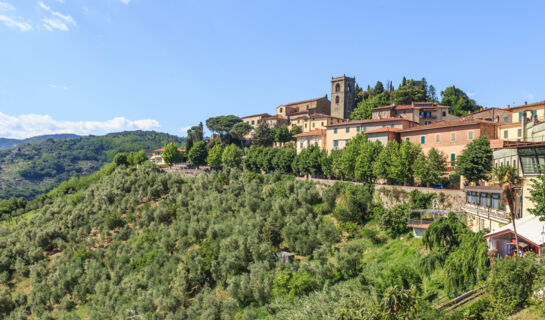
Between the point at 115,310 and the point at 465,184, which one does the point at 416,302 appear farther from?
the point at 115,310

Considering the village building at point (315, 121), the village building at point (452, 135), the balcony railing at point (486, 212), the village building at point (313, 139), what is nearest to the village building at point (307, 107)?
the village building at point (315, 121)

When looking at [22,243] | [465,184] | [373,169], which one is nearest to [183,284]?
[373,169]

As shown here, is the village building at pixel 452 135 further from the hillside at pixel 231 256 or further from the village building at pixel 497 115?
the hillside at pixel 231 256

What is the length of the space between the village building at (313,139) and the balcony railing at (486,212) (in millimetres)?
32354

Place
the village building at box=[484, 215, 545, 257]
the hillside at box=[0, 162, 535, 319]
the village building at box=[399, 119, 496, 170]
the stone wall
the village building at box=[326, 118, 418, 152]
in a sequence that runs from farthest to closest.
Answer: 1. the village building at box=[326, 118, 418, 152]
2. the village building at box=[399, 119, 496, 170]
3. the stone wall
4. the hillside at box=[0, 162, 535, 319]
5. the village building at box=[484, 215, 545, 257]

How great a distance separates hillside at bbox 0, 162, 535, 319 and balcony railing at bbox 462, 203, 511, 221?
2577 millimetres

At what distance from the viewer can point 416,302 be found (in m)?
19.9

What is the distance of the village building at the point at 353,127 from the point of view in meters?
54.6

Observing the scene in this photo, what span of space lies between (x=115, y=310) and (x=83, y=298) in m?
A: 9.98

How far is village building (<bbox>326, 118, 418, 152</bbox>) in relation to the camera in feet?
179

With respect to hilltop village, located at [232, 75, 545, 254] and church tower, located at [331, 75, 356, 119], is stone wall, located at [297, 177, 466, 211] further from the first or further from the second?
church tower, located at [331, 75, 356, 119]

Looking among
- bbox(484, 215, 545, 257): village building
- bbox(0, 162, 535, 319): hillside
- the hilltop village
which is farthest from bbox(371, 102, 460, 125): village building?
bbox(484, 215, 545, 257): village building

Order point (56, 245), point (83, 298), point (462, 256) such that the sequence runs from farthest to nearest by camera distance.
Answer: point (56, 245) → point (83, 298) → point (462, 256)

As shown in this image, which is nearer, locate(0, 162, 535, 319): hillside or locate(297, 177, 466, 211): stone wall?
locate(0, 162, 535, 319): hillside
